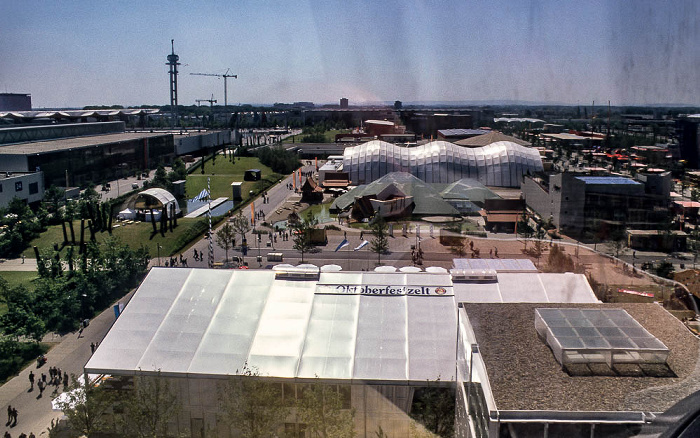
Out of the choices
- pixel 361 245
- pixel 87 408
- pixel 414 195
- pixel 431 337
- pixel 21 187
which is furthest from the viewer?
pixel 21 187

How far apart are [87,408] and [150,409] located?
0.75 metres

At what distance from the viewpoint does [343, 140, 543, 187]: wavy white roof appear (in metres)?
28.6

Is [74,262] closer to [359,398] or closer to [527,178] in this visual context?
[359,398]

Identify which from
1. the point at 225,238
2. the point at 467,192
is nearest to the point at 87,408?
the point at 225,238

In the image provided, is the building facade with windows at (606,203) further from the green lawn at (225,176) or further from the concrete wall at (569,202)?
the green lawn at (225,176)

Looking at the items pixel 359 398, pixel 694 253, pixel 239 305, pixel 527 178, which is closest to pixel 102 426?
pixel 239 305

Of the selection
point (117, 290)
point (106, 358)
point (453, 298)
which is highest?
point (453, 298)

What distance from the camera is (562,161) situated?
112 ft

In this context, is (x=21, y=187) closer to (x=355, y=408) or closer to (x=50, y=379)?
(x=50, y=379)

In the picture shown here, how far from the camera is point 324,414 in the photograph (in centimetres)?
605

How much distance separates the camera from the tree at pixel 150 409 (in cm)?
641

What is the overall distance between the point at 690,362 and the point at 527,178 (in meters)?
21.4

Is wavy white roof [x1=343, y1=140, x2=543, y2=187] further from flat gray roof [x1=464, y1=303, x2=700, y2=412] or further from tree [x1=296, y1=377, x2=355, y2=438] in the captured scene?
flat gray roof [x1=464, y1=303, x2=700, y2=412]

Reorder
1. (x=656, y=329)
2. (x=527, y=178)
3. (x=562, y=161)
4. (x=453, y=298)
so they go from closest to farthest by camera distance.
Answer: (x=656, y=329) → (x=453, y=298) → (x=527, y=178) → (x=562, y=161)
